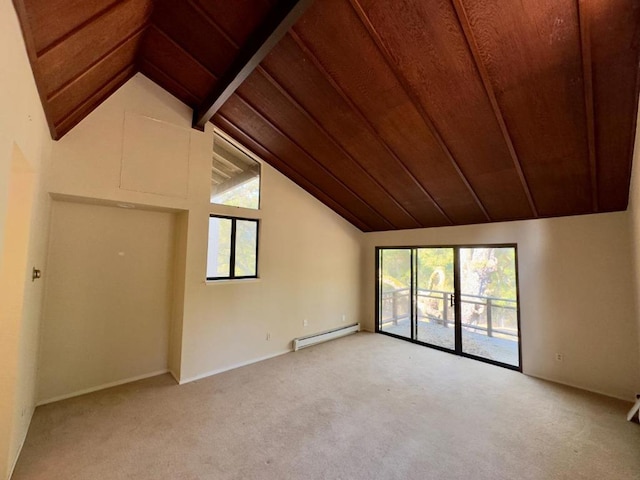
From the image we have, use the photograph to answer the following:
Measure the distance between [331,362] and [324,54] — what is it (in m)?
3.95

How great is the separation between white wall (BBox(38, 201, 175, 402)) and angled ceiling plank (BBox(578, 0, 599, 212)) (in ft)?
14.5

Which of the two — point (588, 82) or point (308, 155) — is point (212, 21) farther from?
point (588, 82)

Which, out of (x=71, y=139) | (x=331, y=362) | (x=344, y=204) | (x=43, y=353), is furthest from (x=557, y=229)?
(x=43, y=353)

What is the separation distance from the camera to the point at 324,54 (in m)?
2.40

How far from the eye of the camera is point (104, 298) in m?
3.25

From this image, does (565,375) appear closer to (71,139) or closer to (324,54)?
(324,54)

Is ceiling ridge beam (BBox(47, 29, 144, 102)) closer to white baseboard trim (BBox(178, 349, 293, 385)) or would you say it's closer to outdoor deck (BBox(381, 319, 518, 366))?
white baseboard trim (BBox(178, 349, 293, 385))

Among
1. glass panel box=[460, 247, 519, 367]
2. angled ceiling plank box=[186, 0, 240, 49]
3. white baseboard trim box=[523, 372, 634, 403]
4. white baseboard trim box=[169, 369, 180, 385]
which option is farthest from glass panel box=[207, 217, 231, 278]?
white baseboard trim box=[523, 372, 634, 403]

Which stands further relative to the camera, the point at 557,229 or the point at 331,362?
the point at 331,362

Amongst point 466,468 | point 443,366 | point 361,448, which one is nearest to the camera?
point 466,468

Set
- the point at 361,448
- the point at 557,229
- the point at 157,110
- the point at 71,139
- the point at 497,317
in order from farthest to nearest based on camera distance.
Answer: the point at 497,317 → the point at 557,229 → the point at 157,110 → the point at 71,139 → the point at 361,448

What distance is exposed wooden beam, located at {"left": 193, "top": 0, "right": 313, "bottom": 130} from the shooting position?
6.66 ft

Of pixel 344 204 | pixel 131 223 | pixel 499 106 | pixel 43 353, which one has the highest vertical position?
pixel 499 106

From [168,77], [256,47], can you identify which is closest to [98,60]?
[168,77]
